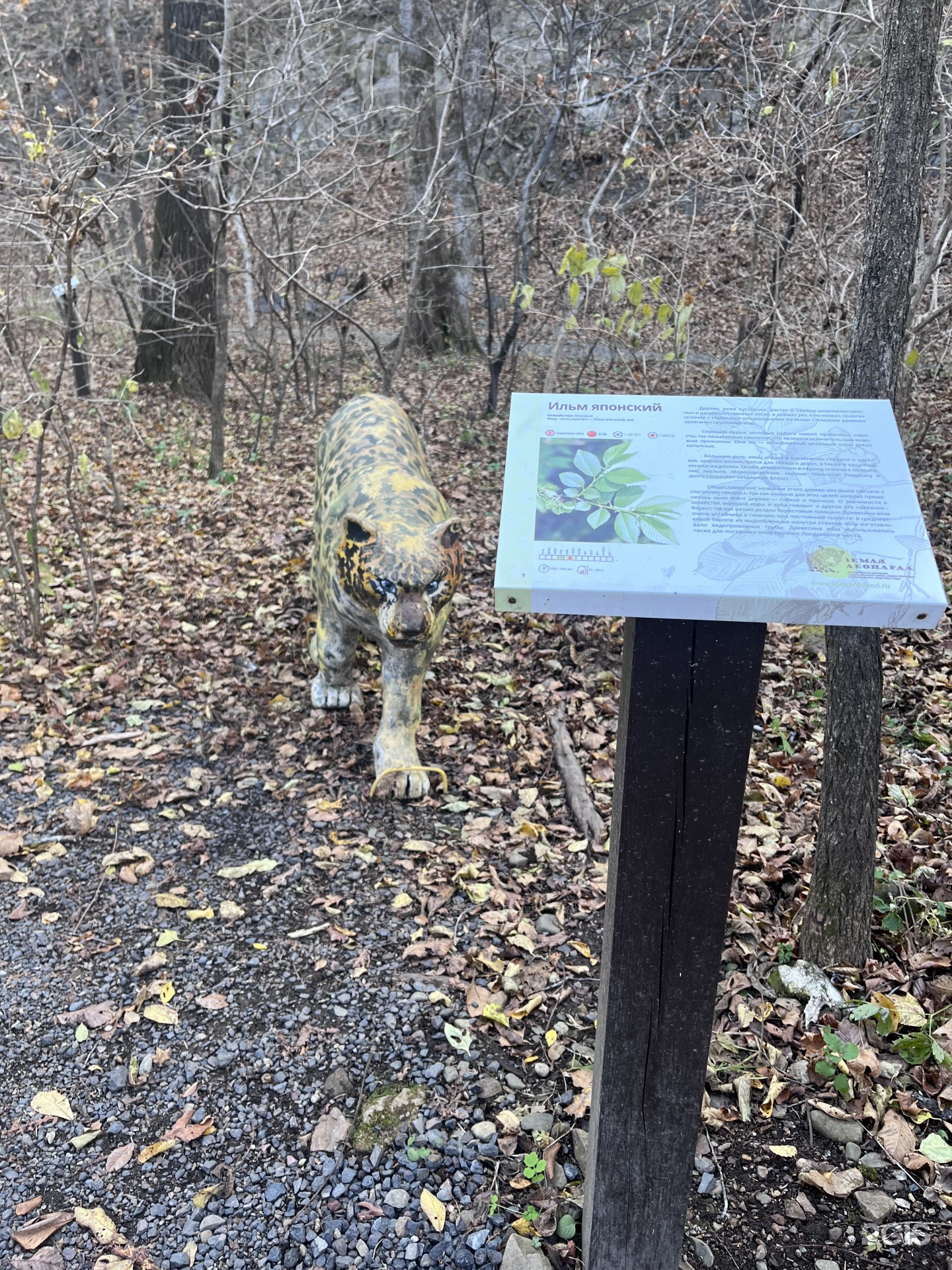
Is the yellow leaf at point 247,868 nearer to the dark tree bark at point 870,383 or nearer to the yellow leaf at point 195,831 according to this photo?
the yellow leaf at point 195,831

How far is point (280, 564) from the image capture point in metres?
6.82

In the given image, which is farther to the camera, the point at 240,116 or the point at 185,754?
the point at 240,116

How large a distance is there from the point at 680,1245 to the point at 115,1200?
1.61m

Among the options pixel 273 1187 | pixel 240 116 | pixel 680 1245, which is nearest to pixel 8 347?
pixel 240 116

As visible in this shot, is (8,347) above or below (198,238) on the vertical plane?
below

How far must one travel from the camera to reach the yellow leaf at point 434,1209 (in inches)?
97.3

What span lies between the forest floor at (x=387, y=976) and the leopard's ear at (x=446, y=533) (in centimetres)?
130

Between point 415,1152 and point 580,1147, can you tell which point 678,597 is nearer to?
point 580,1147

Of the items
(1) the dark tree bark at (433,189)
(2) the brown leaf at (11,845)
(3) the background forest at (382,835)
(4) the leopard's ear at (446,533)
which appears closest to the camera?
(3) the background forest at (382,835)

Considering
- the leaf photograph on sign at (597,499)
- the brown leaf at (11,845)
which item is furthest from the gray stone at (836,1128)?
the brown leaf at (11,845)

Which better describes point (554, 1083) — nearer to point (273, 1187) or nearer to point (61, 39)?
point (273, 1187)

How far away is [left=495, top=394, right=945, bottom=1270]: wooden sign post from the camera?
1.60m

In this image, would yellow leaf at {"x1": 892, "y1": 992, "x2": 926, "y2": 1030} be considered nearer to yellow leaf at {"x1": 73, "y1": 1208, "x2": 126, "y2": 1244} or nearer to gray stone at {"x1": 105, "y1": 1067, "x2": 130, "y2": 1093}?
yellow leaf at {"x1": 73, "y1": 1208, "x2": 126, "y2": 1244}

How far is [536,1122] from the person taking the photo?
2.73 meters
